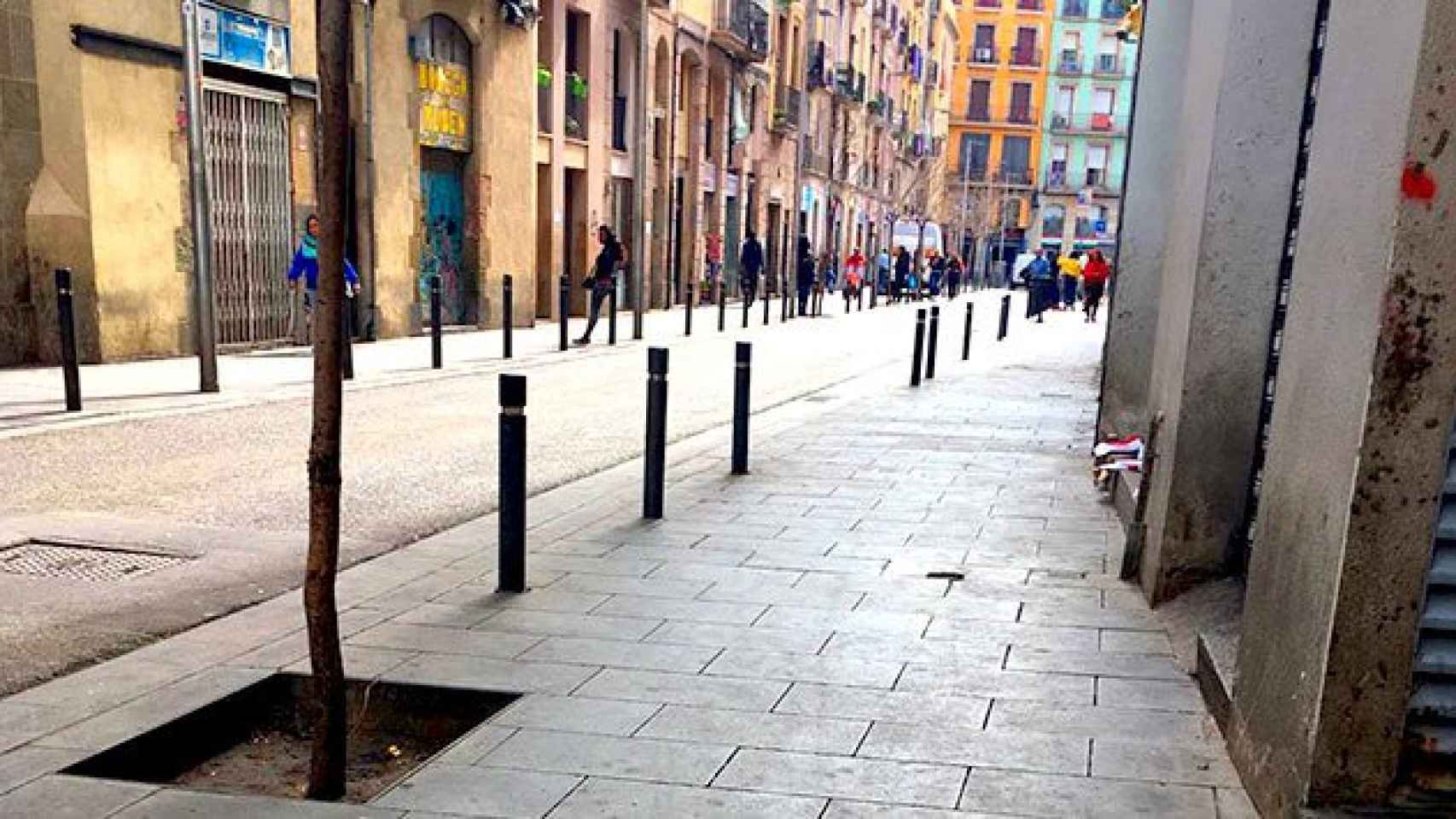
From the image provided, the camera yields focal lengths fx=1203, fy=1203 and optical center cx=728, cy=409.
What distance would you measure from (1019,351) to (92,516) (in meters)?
16.7

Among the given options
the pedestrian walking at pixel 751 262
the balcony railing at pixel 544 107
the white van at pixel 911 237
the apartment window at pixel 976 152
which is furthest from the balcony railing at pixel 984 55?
the balcony railing at pixel 544 107

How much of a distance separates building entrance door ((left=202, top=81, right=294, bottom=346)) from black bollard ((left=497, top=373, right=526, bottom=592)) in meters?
11.3

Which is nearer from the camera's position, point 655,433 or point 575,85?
point 655,433

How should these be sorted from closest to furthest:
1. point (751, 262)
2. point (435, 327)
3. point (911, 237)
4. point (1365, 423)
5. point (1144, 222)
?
point (1365, 423)
point (1144, 222)
point (435, 327)
point (751, 262)
point (911, 237)

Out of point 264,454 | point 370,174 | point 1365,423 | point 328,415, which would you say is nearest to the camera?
point 1365,423

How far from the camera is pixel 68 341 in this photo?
10117 millimetres

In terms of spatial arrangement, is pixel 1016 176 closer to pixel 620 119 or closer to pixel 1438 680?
pixel 620 119

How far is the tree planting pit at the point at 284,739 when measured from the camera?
3693mm

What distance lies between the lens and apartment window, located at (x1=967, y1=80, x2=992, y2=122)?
79.1 metres

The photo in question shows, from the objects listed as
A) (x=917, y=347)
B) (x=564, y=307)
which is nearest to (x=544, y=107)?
(x=564, y=307)

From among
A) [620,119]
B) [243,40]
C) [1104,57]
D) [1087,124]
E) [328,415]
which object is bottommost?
[328,415]

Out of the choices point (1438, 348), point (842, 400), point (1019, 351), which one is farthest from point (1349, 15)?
point (1019, 351)

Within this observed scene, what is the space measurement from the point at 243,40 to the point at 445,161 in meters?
5.42

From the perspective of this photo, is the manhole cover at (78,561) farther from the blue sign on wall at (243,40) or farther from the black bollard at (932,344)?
the black bollard at (932,344)
